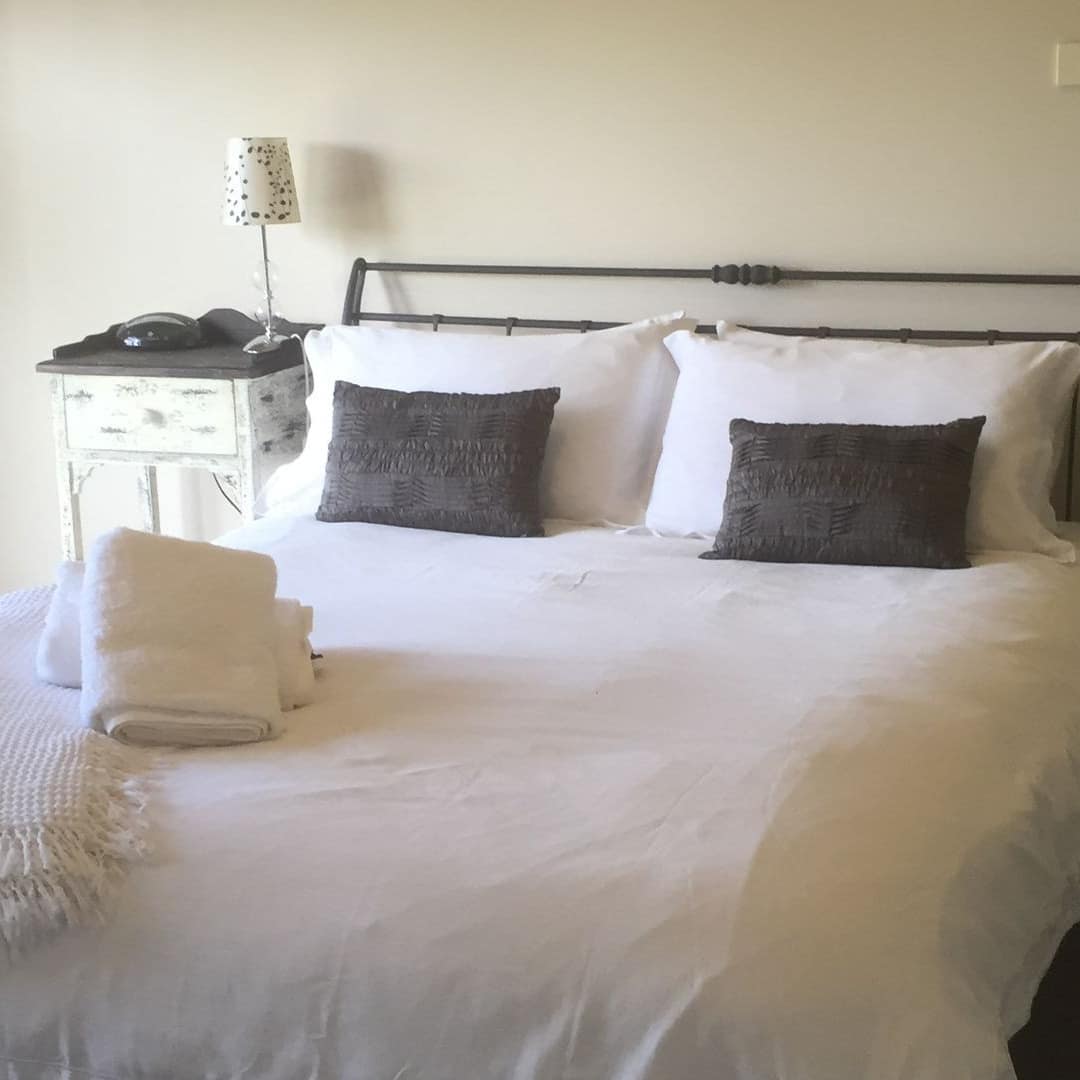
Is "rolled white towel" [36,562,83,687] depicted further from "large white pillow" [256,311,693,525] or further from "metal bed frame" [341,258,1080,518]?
"metal bed frame" [341,258,1080,518]

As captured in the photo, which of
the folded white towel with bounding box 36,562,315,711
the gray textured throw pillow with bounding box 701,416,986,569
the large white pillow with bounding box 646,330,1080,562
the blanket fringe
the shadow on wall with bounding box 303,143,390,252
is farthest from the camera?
the shadow on wall with bounding box 303,143,390,252

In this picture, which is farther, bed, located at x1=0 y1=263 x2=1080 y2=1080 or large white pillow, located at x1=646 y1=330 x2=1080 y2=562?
large white pillow, located at x1=646 y1=330 x2=1080 y2=562

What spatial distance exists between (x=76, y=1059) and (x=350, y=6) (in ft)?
8.35

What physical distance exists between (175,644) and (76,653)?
183 millimetres

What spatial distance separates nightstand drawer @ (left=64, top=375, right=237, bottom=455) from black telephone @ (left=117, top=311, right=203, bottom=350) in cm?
14

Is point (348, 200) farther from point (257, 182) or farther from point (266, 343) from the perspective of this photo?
point (266, 343)

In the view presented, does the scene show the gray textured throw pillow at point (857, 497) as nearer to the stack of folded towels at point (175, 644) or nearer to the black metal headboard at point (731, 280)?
the black metal headboard at point (731, 280)

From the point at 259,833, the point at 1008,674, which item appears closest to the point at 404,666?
the point at 259,833

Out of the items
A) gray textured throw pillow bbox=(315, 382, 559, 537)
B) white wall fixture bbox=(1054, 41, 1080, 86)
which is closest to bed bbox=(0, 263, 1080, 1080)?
gray textured throw pillow bbox=(315, 382, 559, 537)

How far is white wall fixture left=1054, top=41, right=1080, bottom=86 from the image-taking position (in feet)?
9.42

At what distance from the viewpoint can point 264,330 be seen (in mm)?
3586

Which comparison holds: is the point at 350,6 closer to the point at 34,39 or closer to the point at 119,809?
the point at 34,39

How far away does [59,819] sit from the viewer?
1.61 metres

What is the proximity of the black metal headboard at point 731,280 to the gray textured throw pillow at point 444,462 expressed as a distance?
0.50 metres
